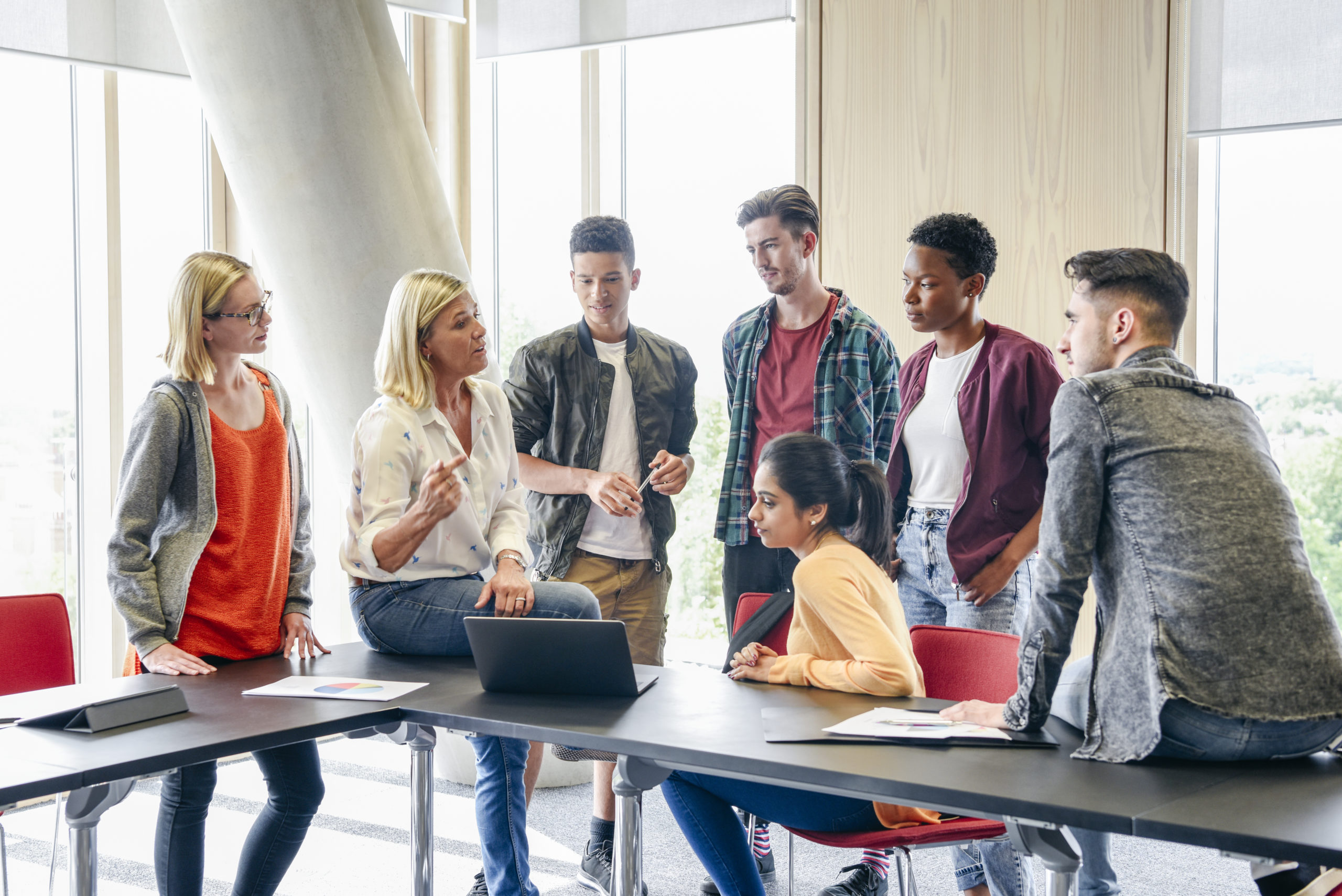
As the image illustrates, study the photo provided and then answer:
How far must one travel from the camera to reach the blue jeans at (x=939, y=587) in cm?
282

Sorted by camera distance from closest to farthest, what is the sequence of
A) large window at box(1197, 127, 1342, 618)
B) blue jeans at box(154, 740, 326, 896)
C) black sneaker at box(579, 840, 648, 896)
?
blue jeans at box(154, 740, 326, 896)
black sneaker at box(579, 840, 648, 896)
large window at box(1197, 127, 1342, 618)

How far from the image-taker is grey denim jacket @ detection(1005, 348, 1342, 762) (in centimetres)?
162

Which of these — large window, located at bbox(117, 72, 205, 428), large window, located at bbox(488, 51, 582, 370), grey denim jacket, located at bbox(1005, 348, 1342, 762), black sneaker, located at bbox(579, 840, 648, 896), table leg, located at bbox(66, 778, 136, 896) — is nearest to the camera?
grey denim jacket, located at bbox(1005, 348, 1342, 762)

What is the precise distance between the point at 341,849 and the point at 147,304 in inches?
93.2

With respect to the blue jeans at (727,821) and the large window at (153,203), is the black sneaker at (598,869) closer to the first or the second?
the blue jeans at (727,821)

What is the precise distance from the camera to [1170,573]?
5.44 ft

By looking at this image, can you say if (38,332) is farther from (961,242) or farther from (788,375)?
(961,242)

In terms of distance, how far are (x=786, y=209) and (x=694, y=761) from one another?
1844 millimetres

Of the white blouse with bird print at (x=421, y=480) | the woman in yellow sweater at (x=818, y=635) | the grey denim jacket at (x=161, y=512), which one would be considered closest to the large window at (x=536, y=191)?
the white blouse with bird print at (x=421, y=480)

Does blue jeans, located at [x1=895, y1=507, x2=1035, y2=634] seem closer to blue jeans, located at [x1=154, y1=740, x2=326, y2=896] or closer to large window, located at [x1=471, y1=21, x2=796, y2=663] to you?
blue jeans, located at [x1=154, y1=740, x2=326, y2=896]

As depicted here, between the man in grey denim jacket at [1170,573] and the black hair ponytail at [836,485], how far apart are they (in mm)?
639

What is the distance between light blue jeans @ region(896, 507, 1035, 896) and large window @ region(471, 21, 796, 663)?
2.04m

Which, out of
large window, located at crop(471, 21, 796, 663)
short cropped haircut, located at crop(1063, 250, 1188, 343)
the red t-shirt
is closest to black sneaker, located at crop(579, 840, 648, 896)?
the red t-shirt

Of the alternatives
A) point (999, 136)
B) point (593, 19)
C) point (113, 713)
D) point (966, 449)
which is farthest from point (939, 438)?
point (593, 19)
